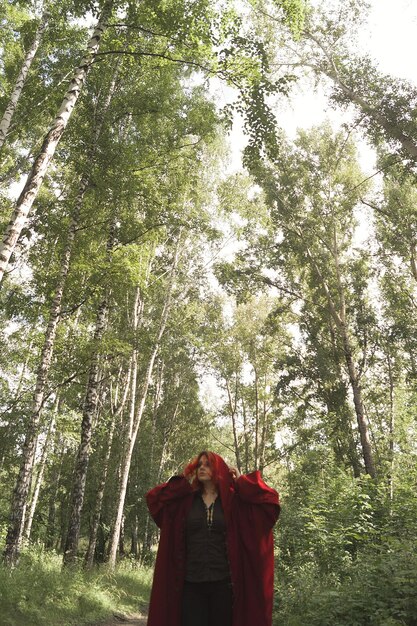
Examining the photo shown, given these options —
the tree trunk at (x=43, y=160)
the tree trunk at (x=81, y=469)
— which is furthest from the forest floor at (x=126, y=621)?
the tree trunk at (x=43, y=160)

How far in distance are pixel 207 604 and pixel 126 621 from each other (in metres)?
8.15

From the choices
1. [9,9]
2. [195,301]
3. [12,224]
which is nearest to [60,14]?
[9,9]

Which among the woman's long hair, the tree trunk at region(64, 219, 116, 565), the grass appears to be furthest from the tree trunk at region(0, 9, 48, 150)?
the grass

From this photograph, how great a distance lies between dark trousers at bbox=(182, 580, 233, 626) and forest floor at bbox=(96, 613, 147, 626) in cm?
687

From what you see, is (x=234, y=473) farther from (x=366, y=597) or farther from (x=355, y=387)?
(x=355, y=387)

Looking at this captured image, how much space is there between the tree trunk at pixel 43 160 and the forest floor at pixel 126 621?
7596mm

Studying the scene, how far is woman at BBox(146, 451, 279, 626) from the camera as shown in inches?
122

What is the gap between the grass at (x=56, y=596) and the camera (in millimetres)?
6441

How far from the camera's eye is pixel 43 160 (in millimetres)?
6461

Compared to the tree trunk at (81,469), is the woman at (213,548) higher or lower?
lower

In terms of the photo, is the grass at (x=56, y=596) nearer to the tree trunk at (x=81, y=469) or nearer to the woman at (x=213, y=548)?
the tree trunk at (x=81, y=469)

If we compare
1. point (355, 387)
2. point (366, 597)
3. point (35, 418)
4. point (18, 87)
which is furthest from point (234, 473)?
point (355, 387)

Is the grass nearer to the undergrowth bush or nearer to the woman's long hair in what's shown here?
the undergrowth bush

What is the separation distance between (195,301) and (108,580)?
14000mm
